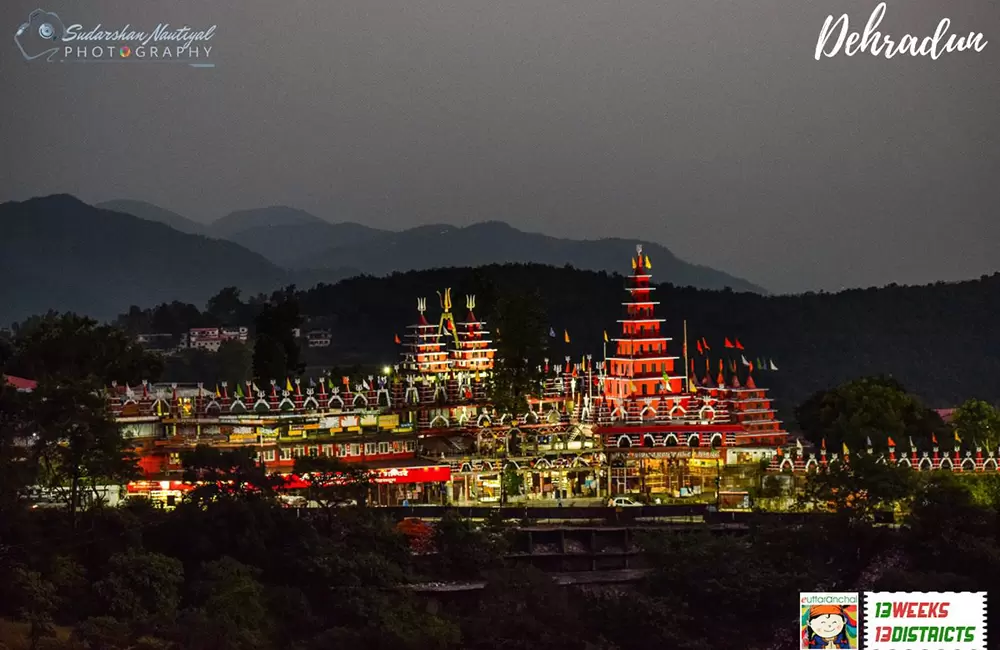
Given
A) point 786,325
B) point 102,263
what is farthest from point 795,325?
point 102,263

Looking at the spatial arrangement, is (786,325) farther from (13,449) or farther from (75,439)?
(13,449)

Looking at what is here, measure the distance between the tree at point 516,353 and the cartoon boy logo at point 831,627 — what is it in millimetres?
21510

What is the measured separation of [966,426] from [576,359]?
34.0 meters

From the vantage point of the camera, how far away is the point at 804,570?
125 ft

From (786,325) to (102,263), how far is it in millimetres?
61613

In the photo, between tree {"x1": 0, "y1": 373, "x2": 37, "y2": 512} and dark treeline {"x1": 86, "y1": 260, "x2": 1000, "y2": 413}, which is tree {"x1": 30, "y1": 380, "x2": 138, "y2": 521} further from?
dark treeline {"x1": 86, "y1": 260, "x2": 1000, "y2": 413}

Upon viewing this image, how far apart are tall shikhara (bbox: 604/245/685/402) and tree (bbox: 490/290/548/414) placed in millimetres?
2797

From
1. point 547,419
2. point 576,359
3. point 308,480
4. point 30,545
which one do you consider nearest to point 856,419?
point 547,419

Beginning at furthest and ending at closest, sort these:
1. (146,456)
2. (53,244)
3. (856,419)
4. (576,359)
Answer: (53,244) < (576,359) < (856,419) < (146,456)

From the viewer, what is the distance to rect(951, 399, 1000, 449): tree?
54688 mm

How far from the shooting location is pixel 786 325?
101688 millimetres

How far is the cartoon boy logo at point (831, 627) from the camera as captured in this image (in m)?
32.1

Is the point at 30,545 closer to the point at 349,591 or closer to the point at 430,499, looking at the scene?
the point at 349,591

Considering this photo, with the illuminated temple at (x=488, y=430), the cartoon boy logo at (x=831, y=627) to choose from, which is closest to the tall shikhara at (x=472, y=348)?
the illuminated temple at (x=488, y=430)
